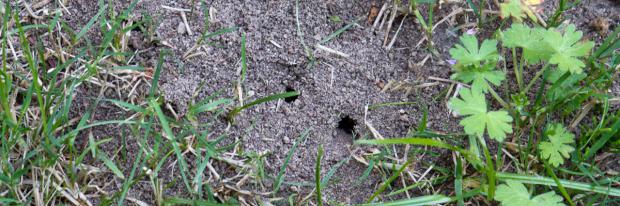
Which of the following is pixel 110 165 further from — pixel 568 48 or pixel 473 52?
pixel 568 48

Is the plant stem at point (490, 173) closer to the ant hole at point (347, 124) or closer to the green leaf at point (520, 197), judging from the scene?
the green leaf at point (520, 197)

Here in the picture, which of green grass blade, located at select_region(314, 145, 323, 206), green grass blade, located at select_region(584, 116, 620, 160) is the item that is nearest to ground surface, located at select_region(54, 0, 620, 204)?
green grass blade, located at select_region(314, 145, 323, 206)

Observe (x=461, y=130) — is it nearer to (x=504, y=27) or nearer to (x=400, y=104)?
(x=400, y=104)

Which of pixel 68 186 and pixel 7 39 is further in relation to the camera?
pixel 7 39

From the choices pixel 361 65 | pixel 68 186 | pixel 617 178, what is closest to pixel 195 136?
pixel 68 186

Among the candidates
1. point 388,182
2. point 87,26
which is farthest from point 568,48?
point 87,26

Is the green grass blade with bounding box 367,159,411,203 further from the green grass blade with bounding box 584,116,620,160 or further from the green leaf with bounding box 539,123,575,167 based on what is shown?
the green grass blade with bounding box 584,116,620,160

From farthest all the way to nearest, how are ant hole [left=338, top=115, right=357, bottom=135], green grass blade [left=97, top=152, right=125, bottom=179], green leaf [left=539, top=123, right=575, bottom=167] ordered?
ant hole [left=338, top=115, right=357, bottom=135], green leaf [left=539, top=123, right=575, bottom=167], green grass blade [left=97, top=152, right=125, bottom=179]
